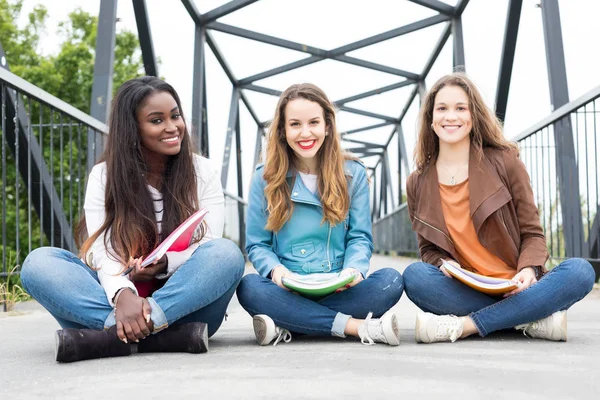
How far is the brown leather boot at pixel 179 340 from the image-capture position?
2.23 meters

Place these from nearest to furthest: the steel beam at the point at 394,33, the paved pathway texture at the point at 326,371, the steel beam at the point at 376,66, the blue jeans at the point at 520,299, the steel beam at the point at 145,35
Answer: the paved pathway texture at the point at 326,371
the blue jeans at the point at 520,299
the steel beam at the point at 145,35
the steel beam at the point at 394,33
the steel beam at the point at 376,66

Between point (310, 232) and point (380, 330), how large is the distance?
0.47 metres

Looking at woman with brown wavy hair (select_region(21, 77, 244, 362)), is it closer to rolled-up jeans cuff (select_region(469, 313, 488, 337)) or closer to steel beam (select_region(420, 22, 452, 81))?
rolled-up jeans cuff (select_region(469, 313, 488, 337))

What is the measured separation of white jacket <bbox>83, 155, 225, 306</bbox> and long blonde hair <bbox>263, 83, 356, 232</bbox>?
0.20m

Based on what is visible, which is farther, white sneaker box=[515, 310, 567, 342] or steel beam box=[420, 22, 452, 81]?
steel beam box=[420, 22, 452, 81]

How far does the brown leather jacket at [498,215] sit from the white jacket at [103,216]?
730 mm

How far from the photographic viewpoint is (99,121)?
188 inches

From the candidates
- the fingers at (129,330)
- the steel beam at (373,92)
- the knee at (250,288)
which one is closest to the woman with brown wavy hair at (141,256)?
the fingers at (129,330)

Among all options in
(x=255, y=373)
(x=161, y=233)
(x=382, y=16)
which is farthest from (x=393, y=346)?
(x=382, y=16)

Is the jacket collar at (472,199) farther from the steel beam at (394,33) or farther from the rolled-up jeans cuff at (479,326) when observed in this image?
the steel beam at (394,33)

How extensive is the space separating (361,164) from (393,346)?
75 cm

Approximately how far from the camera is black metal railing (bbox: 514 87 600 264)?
13.7 feet

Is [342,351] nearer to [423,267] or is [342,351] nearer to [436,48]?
[423,267]

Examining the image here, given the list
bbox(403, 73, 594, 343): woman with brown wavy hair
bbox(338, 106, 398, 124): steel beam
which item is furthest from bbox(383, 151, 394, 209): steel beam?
bbox(403, 73, 594, 343): woman with brown wavy hair
